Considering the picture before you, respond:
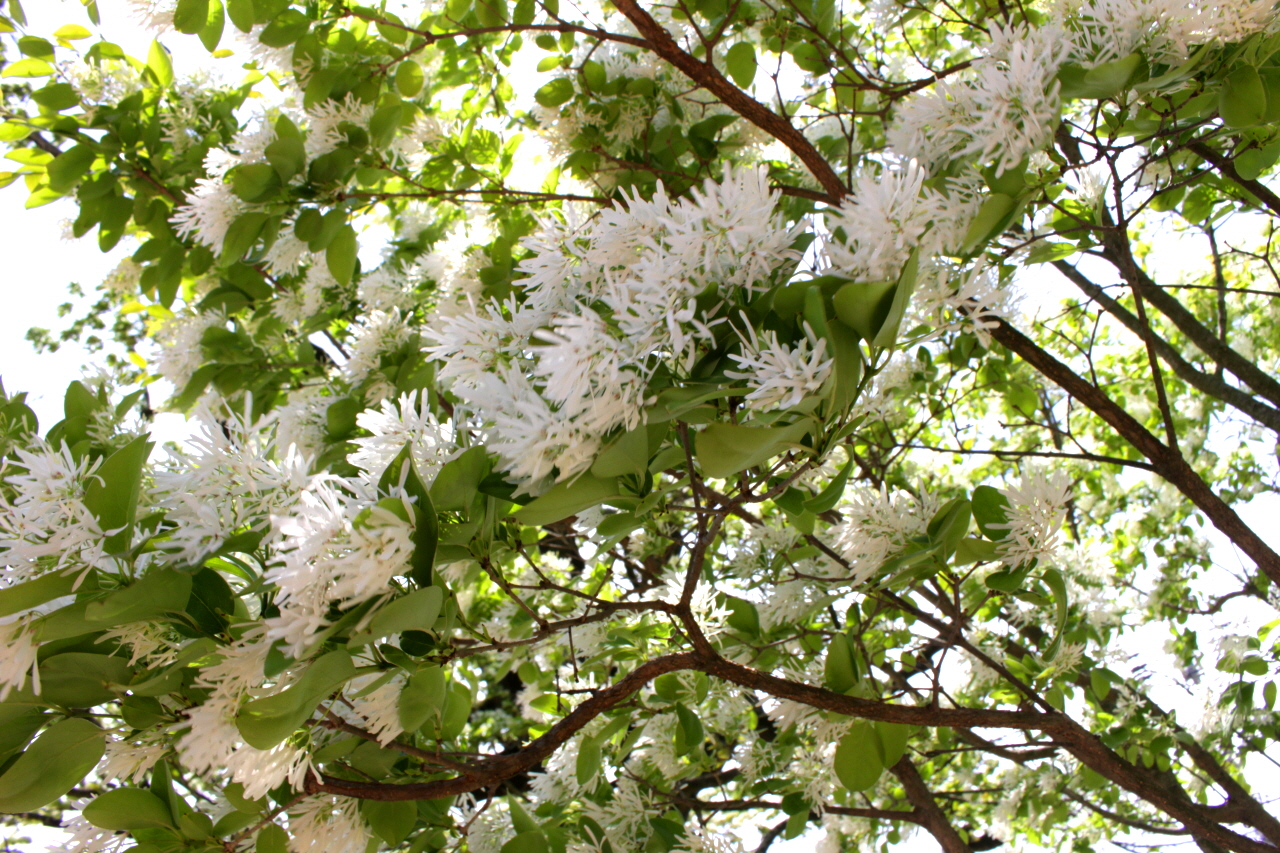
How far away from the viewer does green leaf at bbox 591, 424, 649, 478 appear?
0.68 meters

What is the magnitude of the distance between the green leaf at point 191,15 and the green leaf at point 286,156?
0.75 ft

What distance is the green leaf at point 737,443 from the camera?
25.4 inches

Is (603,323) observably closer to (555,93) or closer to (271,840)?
(271,840)

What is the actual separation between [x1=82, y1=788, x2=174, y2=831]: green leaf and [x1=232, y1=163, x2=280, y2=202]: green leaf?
3.53ft

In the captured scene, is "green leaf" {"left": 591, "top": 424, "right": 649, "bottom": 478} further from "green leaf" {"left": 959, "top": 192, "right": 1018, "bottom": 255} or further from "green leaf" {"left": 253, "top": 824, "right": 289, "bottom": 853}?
"green leaf" {"left": 253, "top": 824, "right": 289, "bottom": 853}

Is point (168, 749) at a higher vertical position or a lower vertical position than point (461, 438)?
lower

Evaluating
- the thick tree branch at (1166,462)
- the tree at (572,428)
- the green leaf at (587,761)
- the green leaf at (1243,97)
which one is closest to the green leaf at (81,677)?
the tree at (572,428)

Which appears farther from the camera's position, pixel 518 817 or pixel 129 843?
pixel 518 817

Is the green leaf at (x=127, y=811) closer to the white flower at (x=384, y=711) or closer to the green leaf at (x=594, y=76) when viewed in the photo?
the white flower at (x=384, y=711)

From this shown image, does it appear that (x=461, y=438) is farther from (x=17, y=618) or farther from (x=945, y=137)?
(x=945, y=137)

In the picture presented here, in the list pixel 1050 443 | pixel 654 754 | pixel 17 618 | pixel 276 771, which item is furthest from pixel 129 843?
pixel 1050 443

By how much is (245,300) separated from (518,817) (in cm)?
191

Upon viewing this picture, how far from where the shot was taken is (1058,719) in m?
1.29

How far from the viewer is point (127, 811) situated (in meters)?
0.86
